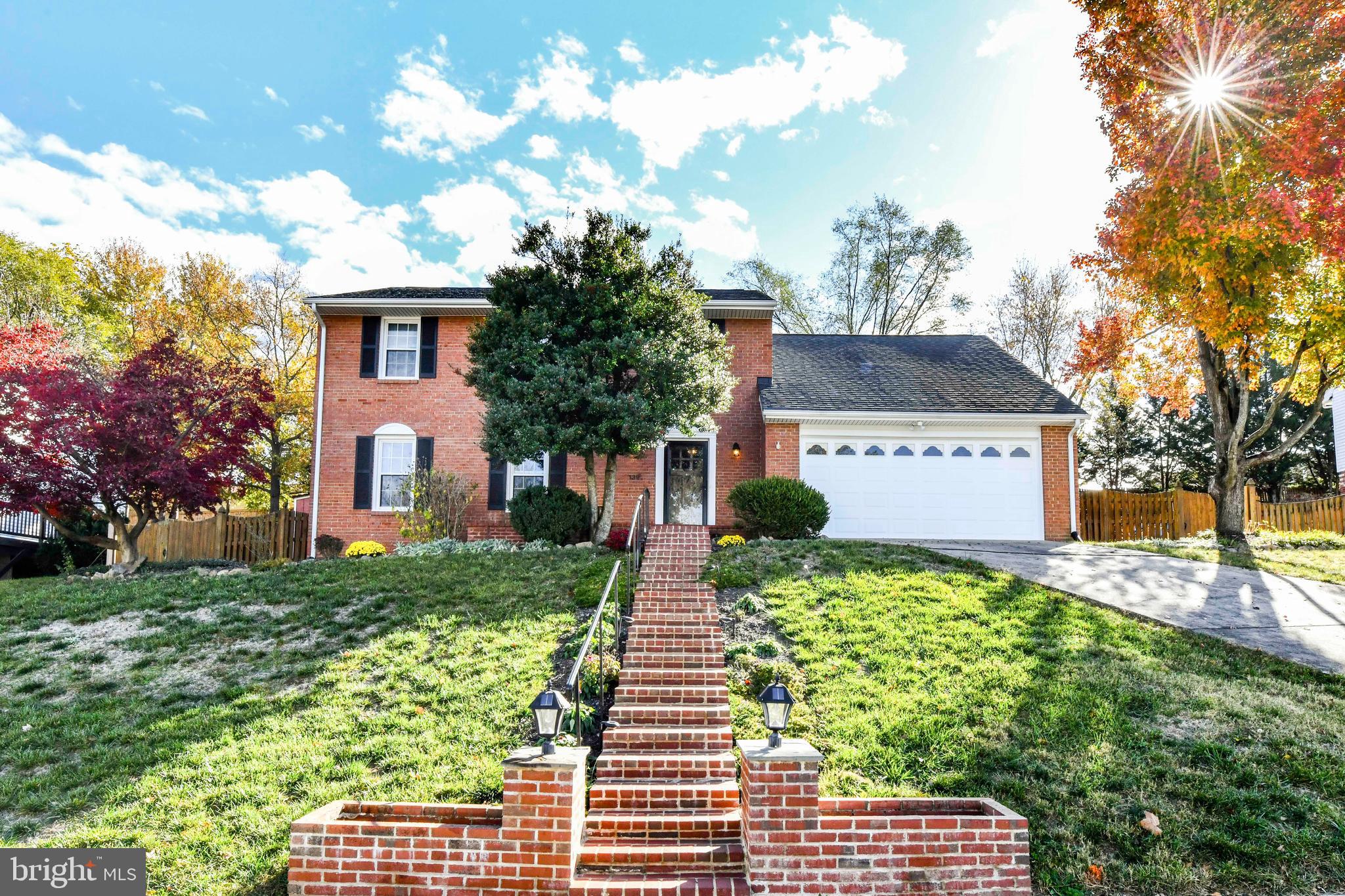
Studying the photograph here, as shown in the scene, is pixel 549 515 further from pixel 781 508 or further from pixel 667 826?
pixel 667 826

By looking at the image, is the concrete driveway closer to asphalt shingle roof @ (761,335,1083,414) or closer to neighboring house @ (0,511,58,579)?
asphalt shingle roof @ (761,335,1083,414)

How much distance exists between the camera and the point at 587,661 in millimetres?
7141

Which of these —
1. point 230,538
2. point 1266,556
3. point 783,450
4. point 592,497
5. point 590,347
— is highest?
point 590,347

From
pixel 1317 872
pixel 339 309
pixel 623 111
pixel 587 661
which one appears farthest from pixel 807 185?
pixel 1317 872

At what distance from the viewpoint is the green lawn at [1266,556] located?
1132cm

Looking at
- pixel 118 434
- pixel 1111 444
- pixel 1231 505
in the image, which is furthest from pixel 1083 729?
pixel 1111 444

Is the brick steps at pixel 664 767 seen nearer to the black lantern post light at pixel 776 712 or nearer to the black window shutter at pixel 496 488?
the black lantern post light at pixel 776 712

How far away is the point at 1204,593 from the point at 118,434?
16508mm

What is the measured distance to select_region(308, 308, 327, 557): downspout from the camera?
15211 mm

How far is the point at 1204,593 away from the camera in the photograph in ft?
31.8

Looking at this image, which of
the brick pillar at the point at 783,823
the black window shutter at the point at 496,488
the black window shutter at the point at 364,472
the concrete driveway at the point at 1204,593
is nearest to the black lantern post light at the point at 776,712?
the brick pillar at the point at 783,823

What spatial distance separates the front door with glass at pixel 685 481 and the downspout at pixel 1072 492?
737 centimetres

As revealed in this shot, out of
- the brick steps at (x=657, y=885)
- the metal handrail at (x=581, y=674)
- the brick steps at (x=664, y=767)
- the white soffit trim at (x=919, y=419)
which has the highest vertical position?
the white soffit trim at (x=919, y=419)

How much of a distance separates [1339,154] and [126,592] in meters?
16.9
